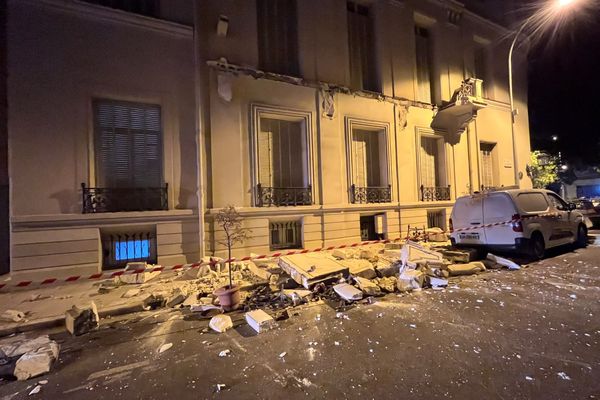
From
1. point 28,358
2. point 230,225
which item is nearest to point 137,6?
point 230,225

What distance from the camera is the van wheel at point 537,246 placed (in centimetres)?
786

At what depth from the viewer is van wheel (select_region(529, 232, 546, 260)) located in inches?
309

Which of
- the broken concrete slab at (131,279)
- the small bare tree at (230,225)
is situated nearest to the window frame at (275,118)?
the small bare tree at (230,225)

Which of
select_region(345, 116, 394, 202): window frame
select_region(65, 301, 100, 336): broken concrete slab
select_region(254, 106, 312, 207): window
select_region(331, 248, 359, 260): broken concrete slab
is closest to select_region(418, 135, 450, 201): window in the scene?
select_region(345, 116, 394, 202): window frame

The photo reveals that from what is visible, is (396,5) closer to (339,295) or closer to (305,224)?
(305,224)

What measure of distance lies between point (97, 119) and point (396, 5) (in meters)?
12.1

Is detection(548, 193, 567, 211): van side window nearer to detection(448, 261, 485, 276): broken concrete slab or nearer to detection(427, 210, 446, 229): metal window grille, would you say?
detection(448, 261, 485, 276): broken concrete slab

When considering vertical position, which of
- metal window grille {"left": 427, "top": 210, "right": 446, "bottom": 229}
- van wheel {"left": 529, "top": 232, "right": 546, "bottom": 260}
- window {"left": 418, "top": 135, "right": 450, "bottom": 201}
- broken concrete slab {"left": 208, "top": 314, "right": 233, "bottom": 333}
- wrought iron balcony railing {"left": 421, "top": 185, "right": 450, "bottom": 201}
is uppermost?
window {"left": 418, "top": 135, "right": 450, "bottom": 201}

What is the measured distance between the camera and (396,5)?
Result: 1280 centimetres

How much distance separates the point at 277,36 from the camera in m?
10.9

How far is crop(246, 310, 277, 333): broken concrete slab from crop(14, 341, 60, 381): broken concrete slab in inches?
93.2

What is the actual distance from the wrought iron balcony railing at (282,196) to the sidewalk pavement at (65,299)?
3.48 metres

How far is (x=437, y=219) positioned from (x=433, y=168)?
92.3 inches

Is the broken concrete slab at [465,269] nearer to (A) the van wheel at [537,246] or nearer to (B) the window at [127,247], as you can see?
(A) the van wheel at [537,246]
